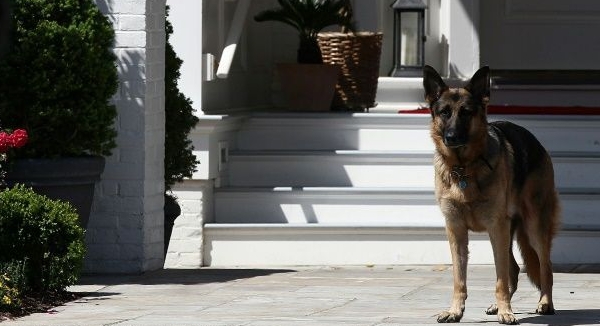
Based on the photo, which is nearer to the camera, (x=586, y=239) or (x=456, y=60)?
(x=586, y=239)

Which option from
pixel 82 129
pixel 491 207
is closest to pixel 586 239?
pixel 491 207

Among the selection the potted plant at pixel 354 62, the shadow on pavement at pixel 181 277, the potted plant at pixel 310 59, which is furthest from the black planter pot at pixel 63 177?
the potted plant at pixel 354 62

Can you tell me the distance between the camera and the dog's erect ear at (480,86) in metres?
5.95

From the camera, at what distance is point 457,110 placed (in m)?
5.87

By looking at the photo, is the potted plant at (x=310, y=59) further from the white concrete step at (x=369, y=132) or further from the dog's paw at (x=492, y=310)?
the dog's paw at (x=492, y=310)

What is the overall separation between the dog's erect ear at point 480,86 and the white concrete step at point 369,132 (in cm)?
363

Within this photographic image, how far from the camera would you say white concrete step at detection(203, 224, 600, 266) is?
8.81 meters

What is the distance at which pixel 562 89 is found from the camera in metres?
11.4

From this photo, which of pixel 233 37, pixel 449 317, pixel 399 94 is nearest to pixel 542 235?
pixel 449 317

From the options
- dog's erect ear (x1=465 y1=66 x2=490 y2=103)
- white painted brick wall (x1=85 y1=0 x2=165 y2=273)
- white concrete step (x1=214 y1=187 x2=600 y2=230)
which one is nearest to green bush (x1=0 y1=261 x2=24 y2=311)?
white painted brick wall (x1=85 y1=0 x2=165 y2=273)

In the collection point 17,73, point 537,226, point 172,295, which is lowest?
point 172,295

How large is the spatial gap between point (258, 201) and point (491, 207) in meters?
3.51

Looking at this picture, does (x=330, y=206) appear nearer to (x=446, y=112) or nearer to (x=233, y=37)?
(x=233, y=37)

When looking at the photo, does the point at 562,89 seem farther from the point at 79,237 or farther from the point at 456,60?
the point at 79,237
